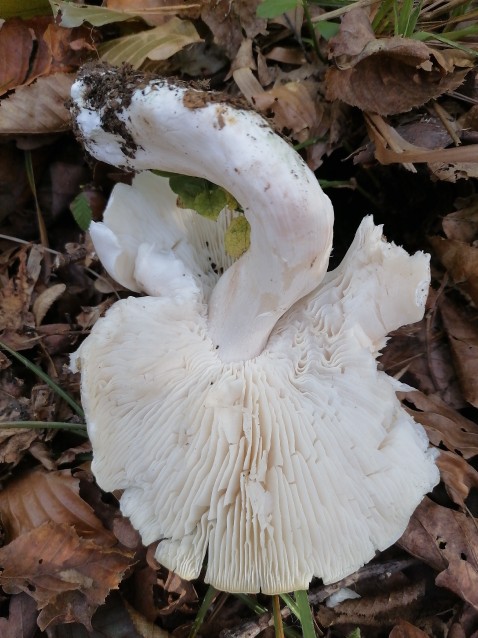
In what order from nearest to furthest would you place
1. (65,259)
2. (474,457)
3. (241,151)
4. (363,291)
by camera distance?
1. (241,151)
2. (363,291)
3. (474,457)
4. (65,259)

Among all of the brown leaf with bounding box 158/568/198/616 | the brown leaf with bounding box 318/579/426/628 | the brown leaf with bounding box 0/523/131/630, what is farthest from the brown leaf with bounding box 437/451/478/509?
the brown leaf with bounding box 0/523/131/630

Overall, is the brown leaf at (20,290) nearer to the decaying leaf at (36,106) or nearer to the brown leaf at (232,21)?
the decaying leaf at (36,106)

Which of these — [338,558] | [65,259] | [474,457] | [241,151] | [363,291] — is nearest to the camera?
[241,151]

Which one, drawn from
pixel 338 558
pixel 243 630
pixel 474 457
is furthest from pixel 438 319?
pixel 243 630

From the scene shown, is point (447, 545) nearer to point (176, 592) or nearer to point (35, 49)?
point (176, 592)

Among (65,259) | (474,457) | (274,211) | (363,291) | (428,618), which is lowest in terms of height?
(428,618)

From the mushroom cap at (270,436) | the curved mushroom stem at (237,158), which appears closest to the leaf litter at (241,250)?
the curved mushroom stem at (237,158)

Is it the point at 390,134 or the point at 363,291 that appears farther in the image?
the point at 390,134

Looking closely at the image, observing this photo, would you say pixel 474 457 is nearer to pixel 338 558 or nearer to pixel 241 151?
pixel 338 558

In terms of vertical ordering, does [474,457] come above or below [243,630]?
above
